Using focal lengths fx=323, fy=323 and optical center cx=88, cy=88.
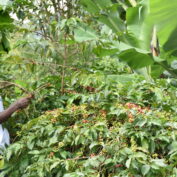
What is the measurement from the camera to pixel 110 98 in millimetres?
2377

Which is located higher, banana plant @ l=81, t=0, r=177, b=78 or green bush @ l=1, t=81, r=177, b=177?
banana plant @ l=81, t=0, r=177, b=78

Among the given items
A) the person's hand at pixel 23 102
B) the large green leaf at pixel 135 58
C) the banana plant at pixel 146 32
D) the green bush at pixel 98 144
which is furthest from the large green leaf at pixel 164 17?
the person's hand at pixel 23 102

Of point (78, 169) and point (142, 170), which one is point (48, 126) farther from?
point (142, 170)

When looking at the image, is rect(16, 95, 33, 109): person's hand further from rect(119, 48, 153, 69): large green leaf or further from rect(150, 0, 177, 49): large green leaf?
rect(150, 0, 177, 49): large green leaf

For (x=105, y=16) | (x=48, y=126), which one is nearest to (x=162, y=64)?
(x=105, y=16)

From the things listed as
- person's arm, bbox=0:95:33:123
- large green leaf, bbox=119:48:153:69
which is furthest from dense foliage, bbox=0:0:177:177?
person's arm, bbox=0:95:33:123

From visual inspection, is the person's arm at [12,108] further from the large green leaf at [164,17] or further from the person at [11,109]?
the large green leaf at [164,17]

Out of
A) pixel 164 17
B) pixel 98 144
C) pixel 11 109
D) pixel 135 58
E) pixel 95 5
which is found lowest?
pixel 98 144

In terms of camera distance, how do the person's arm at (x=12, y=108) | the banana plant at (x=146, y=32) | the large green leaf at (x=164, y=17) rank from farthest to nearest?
the banana plant at (x=146, y=32) → the large green leaf at (x=164, y=17) → the person's arm at (x=12, y=108)

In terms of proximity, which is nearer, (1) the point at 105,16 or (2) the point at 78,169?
(2) the point at 78,169

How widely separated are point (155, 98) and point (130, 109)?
0.44 metres

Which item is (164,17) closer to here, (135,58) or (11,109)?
(135,58)

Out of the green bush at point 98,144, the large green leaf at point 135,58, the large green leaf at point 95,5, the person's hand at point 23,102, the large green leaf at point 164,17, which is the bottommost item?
the green bush at point 98,144

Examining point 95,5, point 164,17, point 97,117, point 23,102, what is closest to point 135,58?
point 164,17
